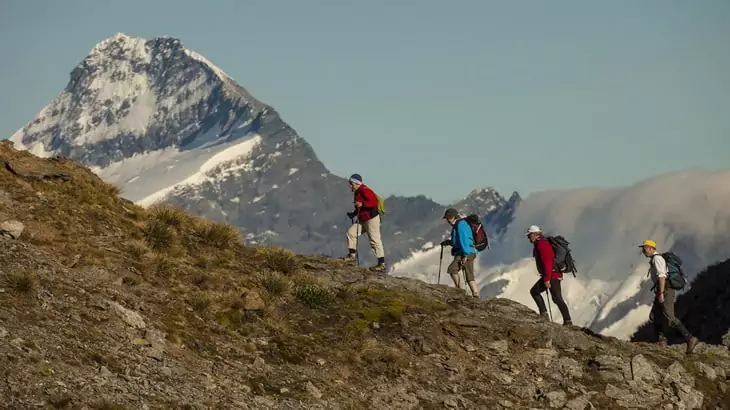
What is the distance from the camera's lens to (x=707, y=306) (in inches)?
1389

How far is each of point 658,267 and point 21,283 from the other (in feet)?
49.5

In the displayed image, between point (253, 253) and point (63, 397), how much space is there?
10.8 metres

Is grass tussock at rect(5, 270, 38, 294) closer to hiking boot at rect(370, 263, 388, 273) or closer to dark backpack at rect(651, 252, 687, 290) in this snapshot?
hiking boot at rect(370, 263, 388, 273)

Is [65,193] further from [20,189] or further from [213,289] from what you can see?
[213,289]

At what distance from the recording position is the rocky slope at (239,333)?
17.1m

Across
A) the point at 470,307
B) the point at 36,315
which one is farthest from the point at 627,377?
the point at 36,315

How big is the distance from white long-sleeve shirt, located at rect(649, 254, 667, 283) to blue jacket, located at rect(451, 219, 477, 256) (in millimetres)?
4498

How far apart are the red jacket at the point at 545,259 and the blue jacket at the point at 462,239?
1.76 m

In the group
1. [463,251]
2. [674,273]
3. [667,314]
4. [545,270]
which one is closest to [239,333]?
[463,251]

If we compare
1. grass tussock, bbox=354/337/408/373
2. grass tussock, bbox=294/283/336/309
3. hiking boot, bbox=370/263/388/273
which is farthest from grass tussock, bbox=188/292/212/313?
hiking boot, bbox=370/263/388/273

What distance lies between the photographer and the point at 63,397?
15.2 m

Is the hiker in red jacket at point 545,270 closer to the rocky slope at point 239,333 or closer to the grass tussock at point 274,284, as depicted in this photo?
the rocky slope at point 239,333

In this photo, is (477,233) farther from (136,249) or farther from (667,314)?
(136,249)

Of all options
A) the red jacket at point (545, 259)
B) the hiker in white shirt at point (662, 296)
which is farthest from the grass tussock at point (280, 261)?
the hiker in white shirt at point (662, 296)
